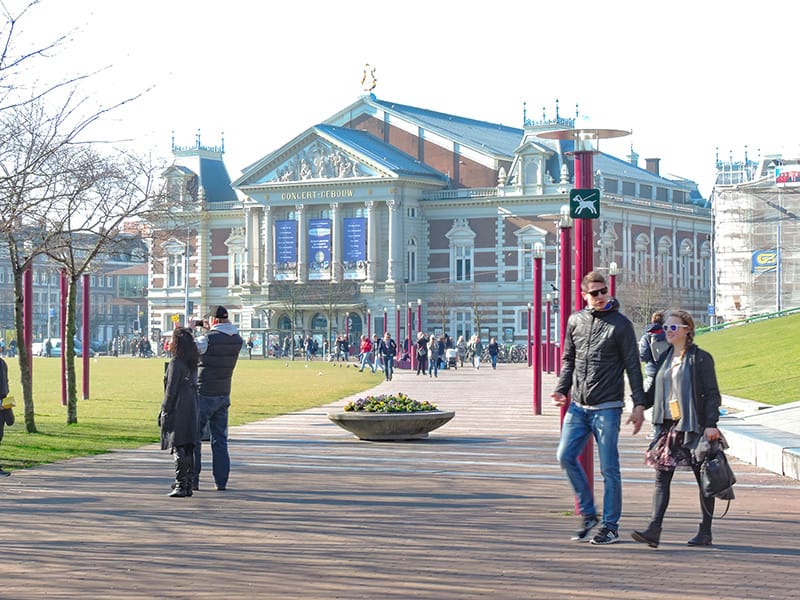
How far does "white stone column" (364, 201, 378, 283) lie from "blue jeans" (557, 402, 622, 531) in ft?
289

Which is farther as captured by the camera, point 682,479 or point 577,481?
point 682,479

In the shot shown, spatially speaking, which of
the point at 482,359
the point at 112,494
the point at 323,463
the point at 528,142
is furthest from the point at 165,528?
the point at 528,142

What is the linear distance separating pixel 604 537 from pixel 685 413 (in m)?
1.13

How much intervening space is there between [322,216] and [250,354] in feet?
42.5

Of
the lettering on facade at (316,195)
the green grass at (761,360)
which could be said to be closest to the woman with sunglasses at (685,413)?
the green grass at (761,360)

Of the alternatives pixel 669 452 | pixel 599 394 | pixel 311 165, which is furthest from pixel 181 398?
pixel 311 165

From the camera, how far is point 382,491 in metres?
15.7

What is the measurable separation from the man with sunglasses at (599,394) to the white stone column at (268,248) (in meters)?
92.6

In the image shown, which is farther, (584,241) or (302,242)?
(302,242)

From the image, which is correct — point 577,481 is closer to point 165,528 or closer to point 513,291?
point 165,528

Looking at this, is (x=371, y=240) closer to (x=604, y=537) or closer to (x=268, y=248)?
(x=268, y=248)

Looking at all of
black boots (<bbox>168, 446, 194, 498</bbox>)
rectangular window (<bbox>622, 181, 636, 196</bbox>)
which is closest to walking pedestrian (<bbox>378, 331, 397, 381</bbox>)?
black boots (<bbox>168, 446, 194, 498</bbox>)

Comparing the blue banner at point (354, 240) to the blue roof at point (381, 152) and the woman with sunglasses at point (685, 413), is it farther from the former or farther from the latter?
the woman with sunglasses at point (685, 413)

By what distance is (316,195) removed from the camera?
102188mm
